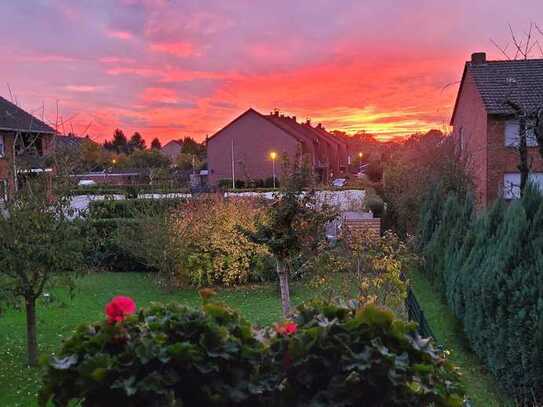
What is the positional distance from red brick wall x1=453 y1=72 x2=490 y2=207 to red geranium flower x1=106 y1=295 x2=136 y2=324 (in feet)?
62.6

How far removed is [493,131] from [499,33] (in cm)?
1089

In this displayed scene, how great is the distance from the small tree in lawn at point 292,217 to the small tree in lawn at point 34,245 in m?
2.63

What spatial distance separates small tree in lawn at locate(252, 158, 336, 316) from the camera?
6.54 meters

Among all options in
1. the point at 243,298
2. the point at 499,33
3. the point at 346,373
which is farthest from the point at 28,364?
the point at 499,33

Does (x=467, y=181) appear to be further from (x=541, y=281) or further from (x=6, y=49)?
(x=6, y=49)

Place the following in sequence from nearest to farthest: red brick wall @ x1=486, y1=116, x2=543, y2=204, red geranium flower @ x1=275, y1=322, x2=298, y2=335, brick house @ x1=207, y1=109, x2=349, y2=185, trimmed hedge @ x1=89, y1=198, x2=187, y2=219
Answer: red geranium flower @ x1=275, y1=322, x2=298, y2=335 < trimmed hedge @ x1=89, y1=198, x2=187, y2=219 < red brick wall @ x1=486, y1=116, x2=543, y2=204 < brick house @ x1=207, y1=109, x2=349, y2=185

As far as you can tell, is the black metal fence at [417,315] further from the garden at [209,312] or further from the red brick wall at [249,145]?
the red brick wall at [249,145]

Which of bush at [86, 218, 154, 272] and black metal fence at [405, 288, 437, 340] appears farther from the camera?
bush at [86, 218, 154, 272]

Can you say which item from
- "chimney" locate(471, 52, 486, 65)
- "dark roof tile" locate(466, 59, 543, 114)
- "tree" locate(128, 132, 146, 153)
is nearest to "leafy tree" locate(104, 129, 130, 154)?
"tree" locate(128, 132, 146, 153)

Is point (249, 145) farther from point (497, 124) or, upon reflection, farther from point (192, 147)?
point (192, 147)

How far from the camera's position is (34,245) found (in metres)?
6.40

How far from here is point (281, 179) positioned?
22.0 feet

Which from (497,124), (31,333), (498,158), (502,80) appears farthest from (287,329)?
(502,80)

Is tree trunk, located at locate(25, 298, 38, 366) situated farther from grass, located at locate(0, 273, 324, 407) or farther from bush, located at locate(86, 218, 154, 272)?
bush, located at locate(86, 218, 154, 272)
